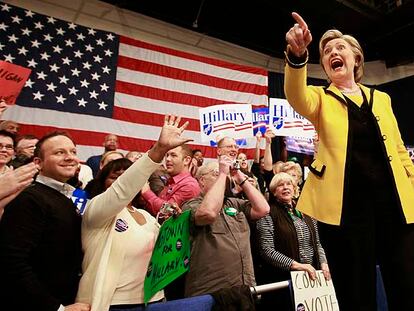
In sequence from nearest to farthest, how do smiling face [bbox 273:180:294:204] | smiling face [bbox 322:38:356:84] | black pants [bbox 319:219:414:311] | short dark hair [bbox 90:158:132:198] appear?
black pants [bbox 319:219:414:311] < smiling face [bbox 322:38:356:84] < short dark hair [bbox 90:158:132:198] < smiling face [bbox 273:180:294:204]

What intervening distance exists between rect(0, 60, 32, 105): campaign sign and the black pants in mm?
2966

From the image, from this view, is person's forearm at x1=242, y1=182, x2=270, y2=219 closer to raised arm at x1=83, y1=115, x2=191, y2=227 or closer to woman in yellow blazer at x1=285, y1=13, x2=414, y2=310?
raised arm at x1=83, y1=115, x2=191, y2=227

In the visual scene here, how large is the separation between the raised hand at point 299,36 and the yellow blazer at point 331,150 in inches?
2.5

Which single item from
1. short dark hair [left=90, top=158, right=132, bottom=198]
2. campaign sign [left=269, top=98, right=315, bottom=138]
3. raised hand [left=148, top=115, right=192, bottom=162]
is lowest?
short dark hair [left=90, top=158, right=132, bottom=198]

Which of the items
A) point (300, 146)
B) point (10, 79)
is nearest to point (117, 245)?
point (10, 79)

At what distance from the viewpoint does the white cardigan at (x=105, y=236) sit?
1.64m

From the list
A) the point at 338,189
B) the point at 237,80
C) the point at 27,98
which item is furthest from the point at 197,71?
the point at 338,189

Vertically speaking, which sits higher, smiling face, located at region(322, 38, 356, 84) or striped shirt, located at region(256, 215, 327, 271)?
smiling face, located at region(322, 38, 356, 84)

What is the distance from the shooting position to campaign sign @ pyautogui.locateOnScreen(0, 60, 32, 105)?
124 inches

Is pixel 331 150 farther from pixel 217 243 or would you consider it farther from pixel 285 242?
pixel 285 242

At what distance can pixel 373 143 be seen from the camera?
46.7 inches

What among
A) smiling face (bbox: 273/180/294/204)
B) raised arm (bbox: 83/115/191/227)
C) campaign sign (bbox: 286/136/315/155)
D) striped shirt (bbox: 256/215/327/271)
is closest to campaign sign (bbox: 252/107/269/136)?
campaign sign (bbox: 286/136/315/155)

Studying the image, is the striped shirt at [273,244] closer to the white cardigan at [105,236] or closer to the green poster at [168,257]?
the green poster at [168,257]

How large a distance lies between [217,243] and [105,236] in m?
0.71
